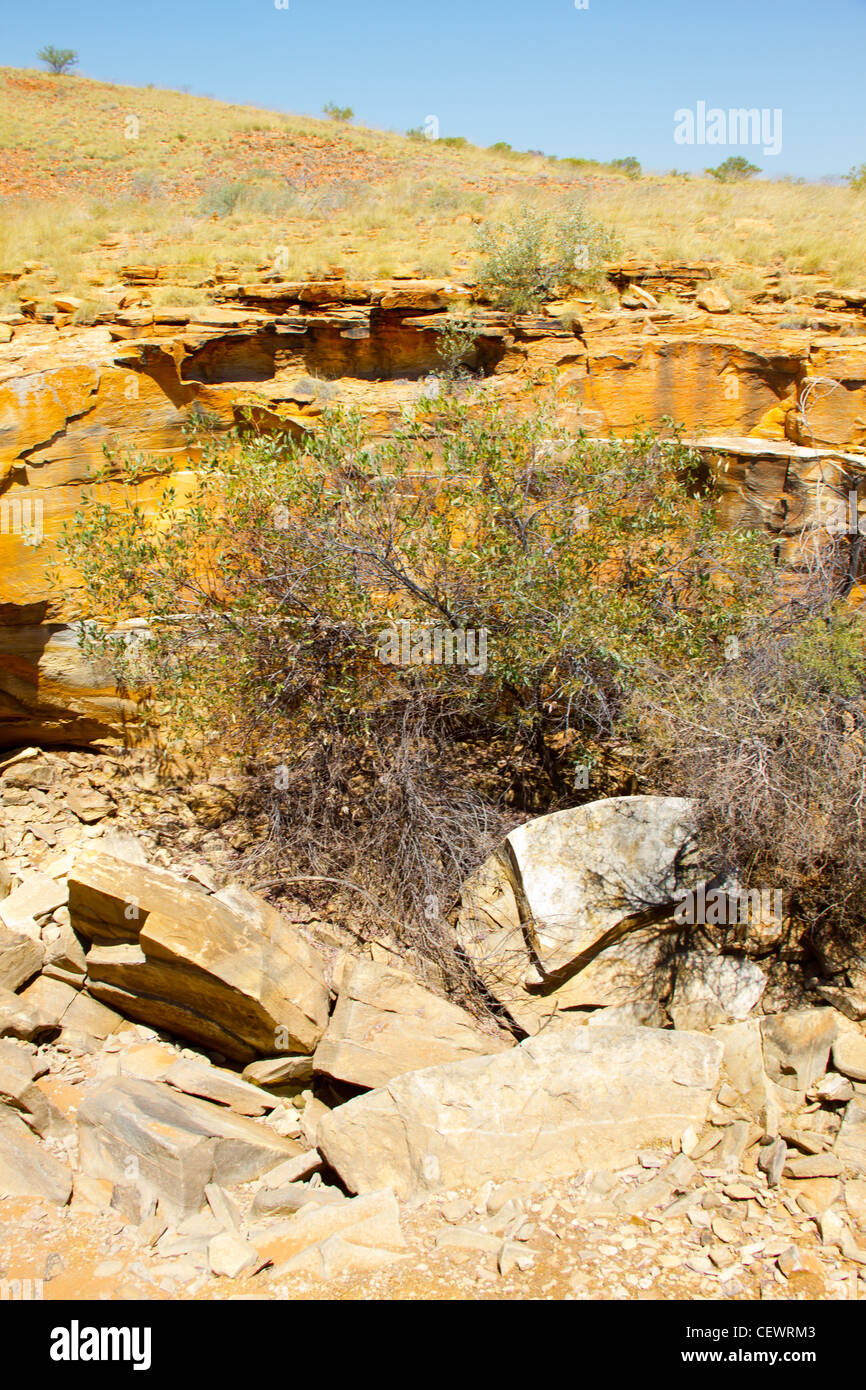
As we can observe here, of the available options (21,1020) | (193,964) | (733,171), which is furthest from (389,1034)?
(733,171)

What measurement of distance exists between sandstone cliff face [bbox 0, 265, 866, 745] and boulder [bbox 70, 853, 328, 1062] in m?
1.95

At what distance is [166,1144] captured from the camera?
13.4ft

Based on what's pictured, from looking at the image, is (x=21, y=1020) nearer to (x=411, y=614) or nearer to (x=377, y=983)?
(x=377, y=983)

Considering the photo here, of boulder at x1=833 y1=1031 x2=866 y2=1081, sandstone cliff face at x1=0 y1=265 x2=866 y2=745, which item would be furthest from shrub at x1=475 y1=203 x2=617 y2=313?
boulder at x1=833 y1=1031 x2=866 y2=1081

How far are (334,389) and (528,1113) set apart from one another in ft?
20.0

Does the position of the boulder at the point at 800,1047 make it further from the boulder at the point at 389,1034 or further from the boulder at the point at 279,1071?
the boulder at the point at 279,1071

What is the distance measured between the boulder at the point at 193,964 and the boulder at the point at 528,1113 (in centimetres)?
86

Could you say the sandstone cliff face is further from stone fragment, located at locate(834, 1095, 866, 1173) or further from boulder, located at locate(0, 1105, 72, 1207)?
stone fragment, located at locate(834, 1095, 866, 1173)

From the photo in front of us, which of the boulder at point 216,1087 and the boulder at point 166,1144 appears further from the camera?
the boulder at point 216,1087

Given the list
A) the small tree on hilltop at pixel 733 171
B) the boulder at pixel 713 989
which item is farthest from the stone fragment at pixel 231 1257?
the small tree on hilltop at pixel 733 171

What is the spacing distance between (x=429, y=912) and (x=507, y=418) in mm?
3650

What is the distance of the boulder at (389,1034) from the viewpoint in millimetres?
4754

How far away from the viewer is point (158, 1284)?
3.51 m

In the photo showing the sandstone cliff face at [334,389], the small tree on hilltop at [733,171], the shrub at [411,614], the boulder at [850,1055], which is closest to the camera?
the boulder at [850,1055]
